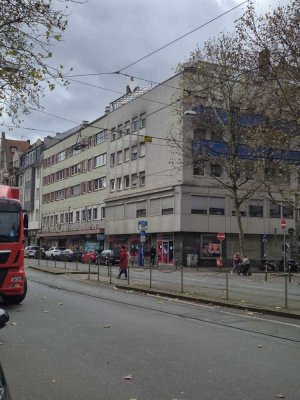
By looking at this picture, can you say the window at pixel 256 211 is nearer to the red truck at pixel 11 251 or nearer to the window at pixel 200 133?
the window at pixel 200 133

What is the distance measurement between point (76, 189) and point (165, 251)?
2530cm

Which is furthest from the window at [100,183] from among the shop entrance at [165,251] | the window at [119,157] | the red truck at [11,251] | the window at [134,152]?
the red truck at [11,251]

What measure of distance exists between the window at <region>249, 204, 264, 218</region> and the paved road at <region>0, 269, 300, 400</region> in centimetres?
3527

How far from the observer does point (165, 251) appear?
46.3 meters

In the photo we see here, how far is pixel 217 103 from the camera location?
39.7 meters

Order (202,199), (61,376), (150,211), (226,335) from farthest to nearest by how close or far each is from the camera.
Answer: (150,211), (202,199), (226,335), (61,376)

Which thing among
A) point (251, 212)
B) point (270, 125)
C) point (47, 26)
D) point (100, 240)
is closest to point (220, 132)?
point (251, 212)

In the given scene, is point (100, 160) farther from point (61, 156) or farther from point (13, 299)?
point (13, 299)

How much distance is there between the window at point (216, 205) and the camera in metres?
45.7

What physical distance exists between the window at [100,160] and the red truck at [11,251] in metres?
45.7

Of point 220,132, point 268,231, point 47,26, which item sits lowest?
point 268,231

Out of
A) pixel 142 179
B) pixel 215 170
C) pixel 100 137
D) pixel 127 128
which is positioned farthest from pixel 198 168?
pixel 100 137

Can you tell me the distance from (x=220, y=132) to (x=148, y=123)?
10787 millimetres

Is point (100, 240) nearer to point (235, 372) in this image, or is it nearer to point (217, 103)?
point (217, 103)
